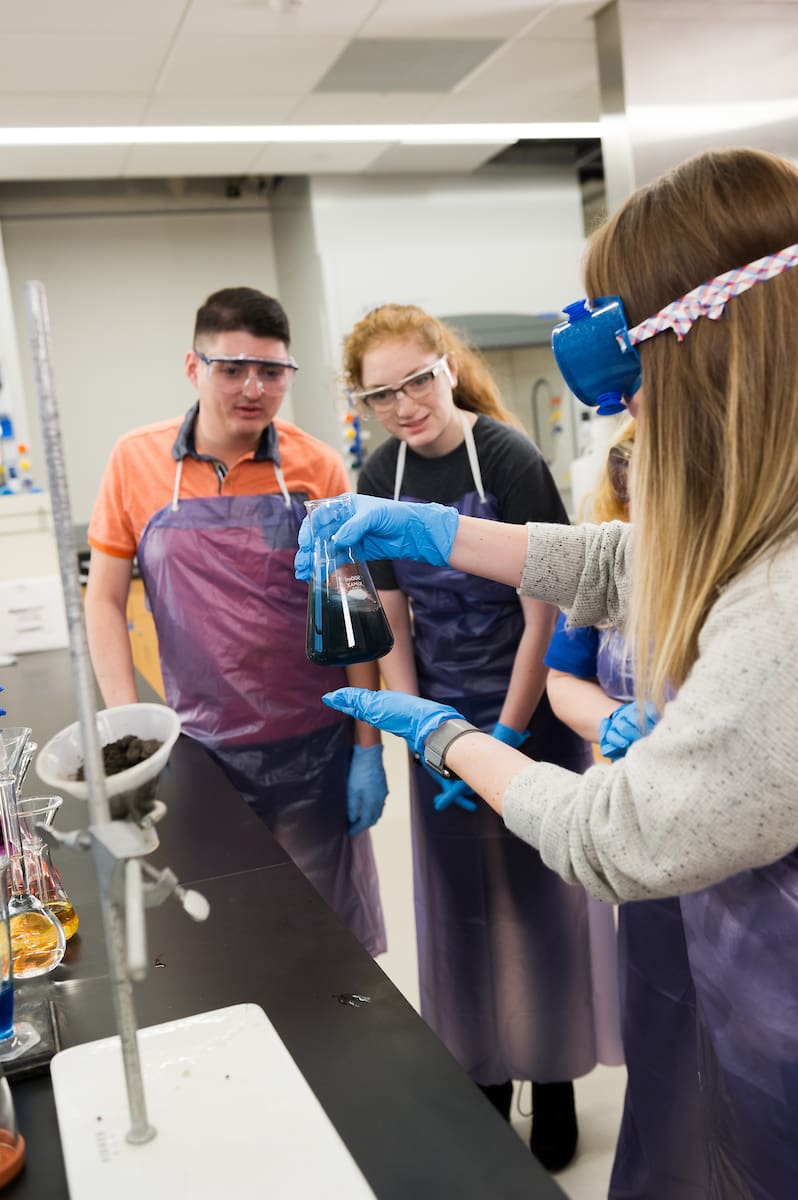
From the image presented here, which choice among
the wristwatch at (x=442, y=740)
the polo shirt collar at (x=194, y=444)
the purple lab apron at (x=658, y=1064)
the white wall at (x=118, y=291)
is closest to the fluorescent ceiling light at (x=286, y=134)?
the white wall at (x=118, y=291)

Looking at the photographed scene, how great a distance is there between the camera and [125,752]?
877mm

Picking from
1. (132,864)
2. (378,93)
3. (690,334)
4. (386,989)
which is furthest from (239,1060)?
(378,93)

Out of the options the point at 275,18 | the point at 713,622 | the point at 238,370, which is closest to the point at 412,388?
the point at 238,370

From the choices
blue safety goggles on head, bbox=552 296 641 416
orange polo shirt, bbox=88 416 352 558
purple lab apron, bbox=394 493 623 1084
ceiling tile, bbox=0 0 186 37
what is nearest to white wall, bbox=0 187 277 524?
ceiling tile, bbox=0 0 186 37

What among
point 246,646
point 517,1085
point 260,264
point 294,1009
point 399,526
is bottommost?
point 517,1085

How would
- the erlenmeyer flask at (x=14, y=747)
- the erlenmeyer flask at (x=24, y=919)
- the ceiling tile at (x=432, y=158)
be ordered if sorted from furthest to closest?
the ceiling tile at (x=432, y=158) < the erlenmeyer flask at (x=14, y=747) < the erlenmeyer flask at (x=24, y=919)

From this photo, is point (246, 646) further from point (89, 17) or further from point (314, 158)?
point (314, 158)

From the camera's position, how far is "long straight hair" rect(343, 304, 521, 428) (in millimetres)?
1964

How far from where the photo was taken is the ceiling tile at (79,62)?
3.45m

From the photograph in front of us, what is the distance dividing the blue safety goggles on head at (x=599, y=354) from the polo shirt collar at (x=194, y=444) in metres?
1.05

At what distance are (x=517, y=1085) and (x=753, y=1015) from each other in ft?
4.82

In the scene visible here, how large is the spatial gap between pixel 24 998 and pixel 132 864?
1.44 ft

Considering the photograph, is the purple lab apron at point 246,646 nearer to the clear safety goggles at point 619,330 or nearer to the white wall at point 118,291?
the clear safety goggles at point 619,330

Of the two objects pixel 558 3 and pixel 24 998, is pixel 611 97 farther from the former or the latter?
pixel 24 998
